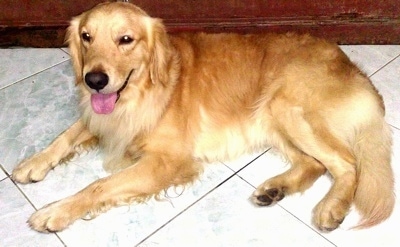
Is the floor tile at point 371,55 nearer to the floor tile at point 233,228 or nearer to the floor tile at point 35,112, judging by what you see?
the floor tile at point 233,228

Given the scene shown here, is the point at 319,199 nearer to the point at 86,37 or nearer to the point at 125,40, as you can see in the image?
the point at 125,40

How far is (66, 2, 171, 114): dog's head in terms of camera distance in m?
1.99

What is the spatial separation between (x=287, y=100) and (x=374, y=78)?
34.0 inches

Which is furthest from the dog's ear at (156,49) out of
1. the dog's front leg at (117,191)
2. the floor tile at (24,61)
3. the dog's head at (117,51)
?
the floor tile at (24,61)

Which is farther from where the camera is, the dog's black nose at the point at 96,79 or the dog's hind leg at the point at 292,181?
the dog's hind leg at the point at 292,181

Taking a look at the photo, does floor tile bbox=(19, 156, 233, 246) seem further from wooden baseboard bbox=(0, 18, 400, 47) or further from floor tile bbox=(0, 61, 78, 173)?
wooden baseboard bbox=(0, 18, 400, 47)

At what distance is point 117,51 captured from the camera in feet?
6.67

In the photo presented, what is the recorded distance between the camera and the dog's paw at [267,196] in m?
2.20

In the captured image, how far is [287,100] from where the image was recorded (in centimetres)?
230

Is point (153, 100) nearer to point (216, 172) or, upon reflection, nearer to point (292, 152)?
point (216, 172)

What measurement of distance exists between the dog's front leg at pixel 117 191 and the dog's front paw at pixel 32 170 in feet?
A: 0.83

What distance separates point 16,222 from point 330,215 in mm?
1445

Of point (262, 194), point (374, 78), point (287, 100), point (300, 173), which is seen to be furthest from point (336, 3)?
point (262, 194)

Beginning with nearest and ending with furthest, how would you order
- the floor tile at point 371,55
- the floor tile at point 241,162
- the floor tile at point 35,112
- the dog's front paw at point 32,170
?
the dog's front paw at point 32,170 → the floor tile at point 241,162 → the floor tile at point 35,112 → the floor tile at point 371,55
